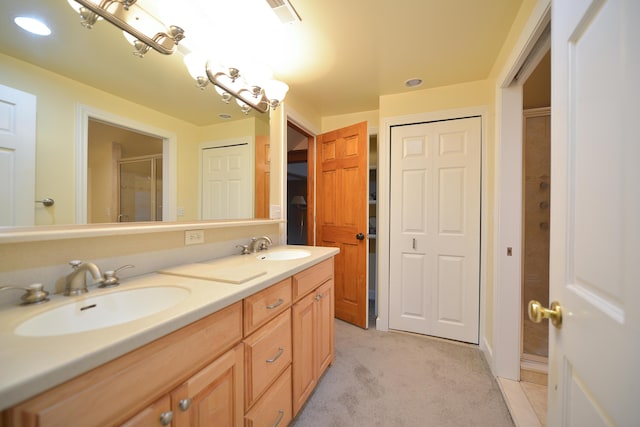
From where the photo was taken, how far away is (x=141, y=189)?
1157mm

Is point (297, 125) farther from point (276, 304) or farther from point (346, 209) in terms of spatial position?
point (276, 304)

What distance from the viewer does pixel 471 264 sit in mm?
2172

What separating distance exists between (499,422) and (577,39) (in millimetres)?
1814

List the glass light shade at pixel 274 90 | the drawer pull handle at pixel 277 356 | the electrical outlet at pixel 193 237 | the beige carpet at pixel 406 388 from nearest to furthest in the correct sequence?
the drawer pull handle at pixel 277 356, the electrical outlet at pixel 193 237, the beige carpet at pixel 406 388, the glass light shade at pixel 274 90

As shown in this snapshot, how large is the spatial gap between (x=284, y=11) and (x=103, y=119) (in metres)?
1.07

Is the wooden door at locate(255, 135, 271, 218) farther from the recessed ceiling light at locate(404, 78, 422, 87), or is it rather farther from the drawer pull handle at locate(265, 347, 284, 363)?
the recessed ceiling light at locate(404, 78, 422, 87)

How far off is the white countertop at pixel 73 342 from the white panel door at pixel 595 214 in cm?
94

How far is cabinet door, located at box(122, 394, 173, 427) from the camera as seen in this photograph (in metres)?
0.58

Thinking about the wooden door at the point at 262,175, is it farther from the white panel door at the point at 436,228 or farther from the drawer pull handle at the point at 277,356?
the white panel door at the point at 436,228

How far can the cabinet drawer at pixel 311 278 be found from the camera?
51.9 inches

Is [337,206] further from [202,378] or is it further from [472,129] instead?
[202,378]

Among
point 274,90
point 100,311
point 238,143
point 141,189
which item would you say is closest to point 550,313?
point 100,311

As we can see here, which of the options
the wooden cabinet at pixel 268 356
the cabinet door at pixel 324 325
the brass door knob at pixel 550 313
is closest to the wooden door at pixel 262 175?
the cabinet door at pixel 324 325

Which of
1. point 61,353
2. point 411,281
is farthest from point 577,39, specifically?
point 411,281
